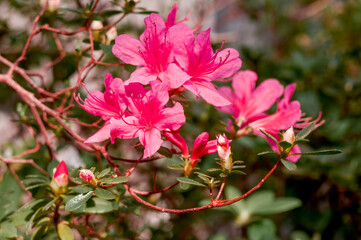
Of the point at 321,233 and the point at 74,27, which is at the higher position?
the point at 74,27

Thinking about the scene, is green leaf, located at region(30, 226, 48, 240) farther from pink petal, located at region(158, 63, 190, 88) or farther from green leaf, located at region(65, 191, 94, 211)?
pink petal, located at region(158, 63, 190, 88)

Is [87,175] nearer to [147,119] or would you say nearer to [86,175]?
[86,175]

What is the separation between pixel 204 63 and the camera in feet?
2.66

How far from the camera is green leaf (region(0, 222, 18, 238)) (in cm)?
89

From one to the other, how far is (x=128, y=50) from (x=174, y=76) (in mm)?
139

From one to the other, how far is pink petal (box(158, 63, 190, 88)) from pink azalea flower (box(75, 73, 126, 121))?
0.10 meters

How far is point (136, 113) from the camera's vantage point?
0.77 metres

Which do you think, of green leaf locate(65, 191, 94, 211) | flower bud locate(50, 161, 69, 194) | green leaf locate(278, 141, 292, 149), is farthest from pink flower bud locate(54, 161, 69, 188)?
green leaf locate(278, 141, 292, 149)

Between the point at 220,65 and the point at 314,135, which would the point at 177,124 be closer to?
the point at 220,65

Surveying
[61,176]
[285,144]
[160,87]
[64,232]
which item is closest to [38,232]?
[64,232]

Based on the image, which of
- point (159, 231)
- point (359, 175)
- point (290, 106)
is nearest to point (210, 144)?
point (290, 106)

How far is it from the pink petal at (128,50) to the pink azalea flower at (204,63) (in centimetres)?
9

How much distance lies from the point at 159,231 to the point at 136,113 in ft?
3.09

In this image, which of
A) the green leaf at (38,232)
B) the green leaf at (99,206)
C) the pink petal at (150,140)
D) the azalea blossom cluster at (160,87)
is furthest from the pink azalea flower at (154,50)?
the green leaf at (38,232)
